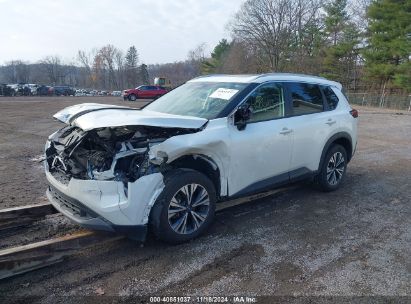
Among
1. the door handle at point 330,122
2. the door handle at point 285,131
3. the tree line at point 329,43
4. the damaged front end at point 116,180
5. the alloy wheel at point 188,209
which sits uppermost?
the tree line at point 329,43

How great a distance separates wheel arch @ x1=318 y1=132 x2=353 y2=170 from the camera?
549 centimetres

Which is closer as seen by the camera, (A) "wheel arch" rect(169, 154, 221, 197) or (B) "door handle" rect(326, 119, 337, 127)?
(A) "wheel arch" rect(169, 154, 221, 197)

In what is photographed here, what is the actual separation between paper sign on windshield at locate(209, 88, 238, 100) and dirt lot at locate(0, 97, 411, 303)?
5.09 ft

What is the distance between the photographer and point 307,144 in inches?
201

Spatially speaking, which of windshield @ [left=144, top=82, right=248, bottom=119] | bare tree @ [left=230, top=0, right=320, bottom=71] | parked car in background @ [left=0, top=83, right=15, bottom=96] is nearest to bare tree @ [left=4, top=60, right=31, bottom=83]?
parked car in background @ [left=0, top=83, right=15, bottom=96]

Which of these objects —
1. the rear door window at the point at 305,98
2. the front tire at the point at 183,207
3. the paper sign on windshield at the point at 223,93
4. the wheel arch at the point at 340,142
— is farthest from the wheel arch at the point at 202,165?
the wheel arch at the point at 340,142

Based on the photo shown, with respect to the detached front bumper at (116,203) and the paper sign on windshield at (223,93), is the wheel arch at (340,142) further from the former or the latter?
the detached front bumper at (116,203)

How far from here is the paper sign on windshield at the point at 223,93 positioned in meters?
4.42

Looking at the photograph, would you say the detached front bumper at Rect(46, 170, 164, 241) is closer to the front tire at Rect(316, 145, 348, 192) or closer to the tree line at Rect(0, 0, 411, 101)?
the front tire at Rect(316, 145, 348, 192)

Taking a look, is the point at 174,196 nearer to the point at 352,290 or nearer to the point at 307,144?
the point at 352,290

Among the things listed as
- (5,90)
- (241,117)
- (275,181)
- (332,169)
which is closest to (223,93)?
(241,117)

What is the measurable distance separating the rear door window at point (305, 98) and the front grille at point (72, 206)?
3025 millimetres

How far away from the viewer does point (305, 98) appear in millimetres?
5254

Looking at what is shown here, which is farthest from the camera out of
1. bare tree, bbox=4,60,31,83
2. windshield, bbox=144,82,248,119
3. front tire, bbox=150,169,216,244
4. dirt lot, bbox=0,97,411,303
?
bare tree, bbox=4,60,31,83
